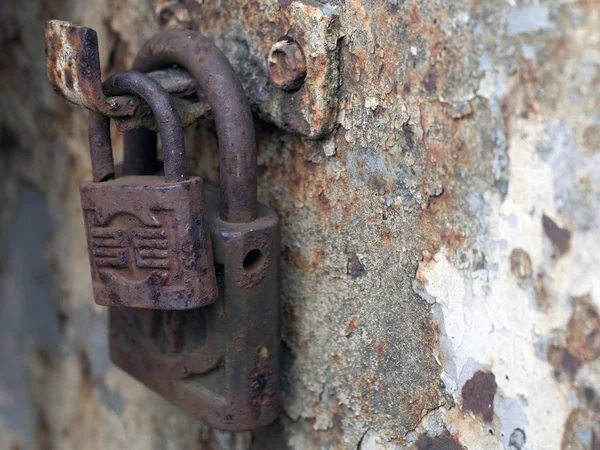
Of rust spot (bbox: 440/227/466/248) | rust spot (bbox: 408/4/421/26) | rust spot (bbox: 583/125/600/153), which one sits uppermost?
rust spot (bbox: 408/4/421/26)

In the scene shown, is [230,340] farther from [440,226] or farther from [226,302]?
[440,226]

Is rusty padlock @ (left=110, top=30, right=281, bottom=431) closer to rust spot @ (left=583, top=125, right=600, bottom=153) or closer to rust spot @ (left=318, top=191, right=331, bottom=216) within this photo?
rust spot @ (left=318, top=191, right=331, bottom=216)

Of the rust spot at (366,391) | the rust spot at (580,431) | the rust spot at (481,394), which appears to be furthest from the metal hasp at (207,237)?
the rust spot at (580,431)

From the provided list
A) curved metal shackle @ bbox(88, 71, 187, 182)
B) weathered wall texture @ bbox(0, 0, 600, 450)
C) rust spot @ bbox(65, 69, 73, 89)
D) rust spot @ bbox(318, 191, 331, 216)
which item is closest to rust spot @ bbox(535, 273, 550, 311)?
weathered wall texture @ bbox(0, 0, 600, 450)

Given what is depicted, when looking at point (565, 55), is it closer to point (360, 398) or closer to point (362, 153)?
point (362, 153)

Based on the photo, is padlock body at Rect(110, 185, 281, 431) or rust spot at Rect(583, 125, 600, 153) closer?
rust spot at Rect(583, 125, 600, 153)

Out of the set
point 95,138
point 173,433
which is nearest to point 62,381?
point 173,433

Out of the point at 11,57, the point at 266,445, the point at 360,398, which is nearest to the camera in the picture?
the point at 360,398
